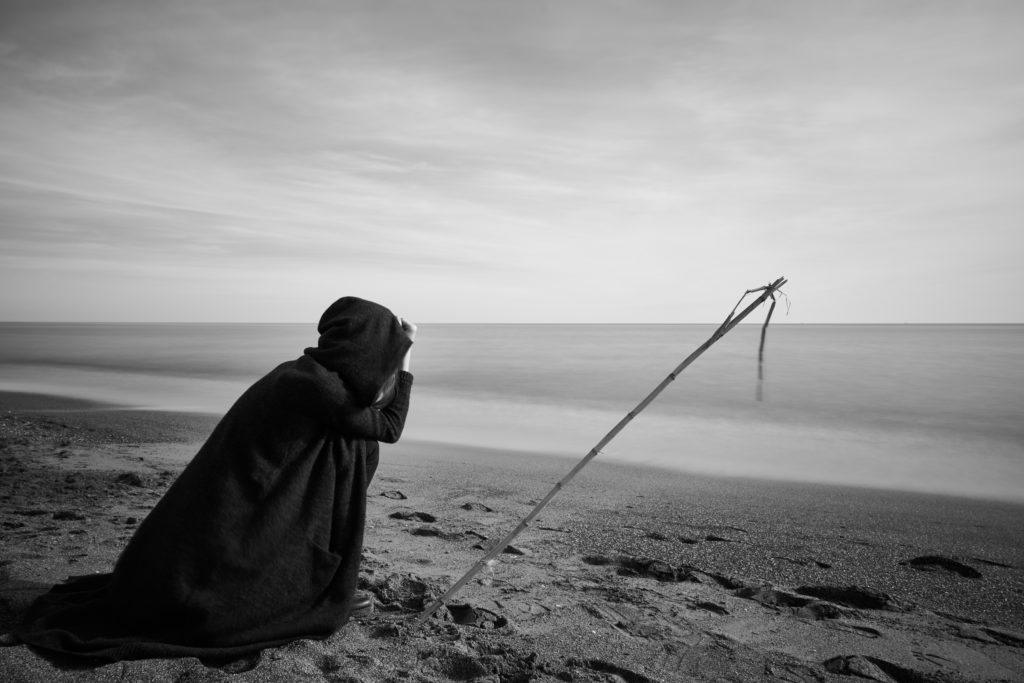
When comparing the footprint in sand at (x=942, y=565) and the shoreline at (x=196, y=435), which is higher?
the footprint in sand at (x=942, y=565)

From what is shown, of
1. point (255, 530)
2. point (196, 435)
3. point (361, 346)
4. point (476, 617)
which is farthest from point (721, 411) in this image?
point (255, 530)

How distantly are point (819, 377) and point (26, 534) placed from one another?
82.0ft

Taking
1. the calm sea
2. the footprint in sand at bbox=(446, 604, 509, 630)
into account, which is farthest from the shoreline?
the footprint in sand at bbox=(446, 604, 509, 630)

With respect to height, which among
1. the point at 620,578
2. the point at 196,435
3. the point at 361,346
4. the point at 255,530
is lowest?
the point at 196,435

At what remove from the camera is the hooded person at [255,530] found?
277 centimetres

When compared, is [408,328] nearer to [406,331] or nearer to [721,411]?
[406,331]

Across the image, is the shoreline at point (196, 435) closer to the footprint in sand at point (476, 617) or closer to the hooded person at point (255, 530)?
the footprint in sand at point (476, 617)

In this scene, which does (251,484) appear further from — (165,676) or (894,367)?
(894,367)

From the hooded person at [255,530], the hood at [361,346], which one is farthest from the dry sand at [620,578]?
the hood at [361,346]

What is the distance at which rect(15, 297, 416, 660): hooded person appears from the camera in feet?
9.09

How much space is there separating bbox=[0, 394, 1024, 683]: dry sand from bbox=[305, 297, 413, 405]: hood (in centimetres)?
120

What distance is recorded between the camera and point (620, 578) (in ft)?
13.4

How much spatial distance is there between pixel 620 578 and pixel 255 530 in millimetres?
2259

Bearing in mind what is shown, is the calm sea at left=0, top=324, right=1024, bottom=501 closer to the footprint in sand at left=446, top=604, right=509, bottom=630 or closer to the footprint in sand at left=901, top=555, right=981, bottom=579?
the footprint in sand at left=901, top=555, right=981, bottom=579
